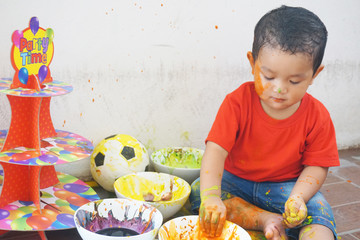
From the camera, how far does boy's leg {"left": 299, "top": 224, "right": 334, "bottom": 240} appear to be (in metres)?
1.39

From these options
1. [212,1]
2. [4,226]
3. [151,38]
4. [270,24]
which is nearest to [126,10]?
[151,38]

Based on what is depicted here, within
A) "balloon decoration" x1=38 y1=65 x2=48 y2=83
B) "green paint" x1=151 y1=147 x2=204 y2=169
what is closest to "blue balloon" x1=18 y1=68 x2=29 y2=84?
"balloon decoration" x1=38 y1=65 x2=48 y2=83

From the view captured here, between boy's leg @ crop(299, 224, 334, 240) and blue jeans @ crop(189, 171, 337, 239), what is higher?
blue jeans @ crop(189, 171, 337, 239)

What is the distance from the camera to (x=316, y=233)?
1.41m

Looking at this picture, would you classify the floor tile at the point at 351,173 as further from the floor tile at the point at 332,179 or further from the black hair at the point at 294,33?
the black hair at the point at 294,33

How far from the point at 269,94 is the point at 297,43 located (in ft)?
0.63

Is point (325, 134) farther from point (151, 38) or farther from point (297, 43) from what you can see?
point (151, 38)

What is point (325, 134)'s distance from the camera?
158 cm

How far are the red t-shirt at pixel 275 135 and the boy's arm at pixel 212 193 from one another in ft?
0.18

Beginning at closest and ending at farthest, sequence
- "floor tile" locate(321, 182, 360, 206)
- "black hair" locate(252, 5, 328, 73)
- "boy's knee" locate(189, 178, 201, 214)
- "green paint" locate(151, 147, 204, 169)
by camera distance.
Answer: "black hair" locate(252, 5, 328, 73)
"boy's knee" locate(189, 178, 201, 214)
"floor tile" locate(321, 182, 360, 206)
"green paint" locate(151, 147, 204, 169)

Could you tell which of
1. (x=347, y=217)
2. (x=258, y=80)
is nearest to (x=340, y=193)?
(x=347, y=217)

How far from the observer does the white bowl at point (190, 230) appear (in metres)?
1.37

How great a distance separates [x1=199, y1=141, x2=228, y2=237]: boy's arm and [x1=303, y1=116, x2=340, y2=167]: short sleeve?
343 millimetres

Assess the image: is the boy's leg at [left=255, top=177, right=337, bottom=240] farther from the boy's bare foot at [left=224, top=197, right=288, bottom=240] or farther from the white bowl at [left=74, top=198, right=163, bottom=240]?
the white bowl at [left=74, top=198, right=163, bottom=240]
